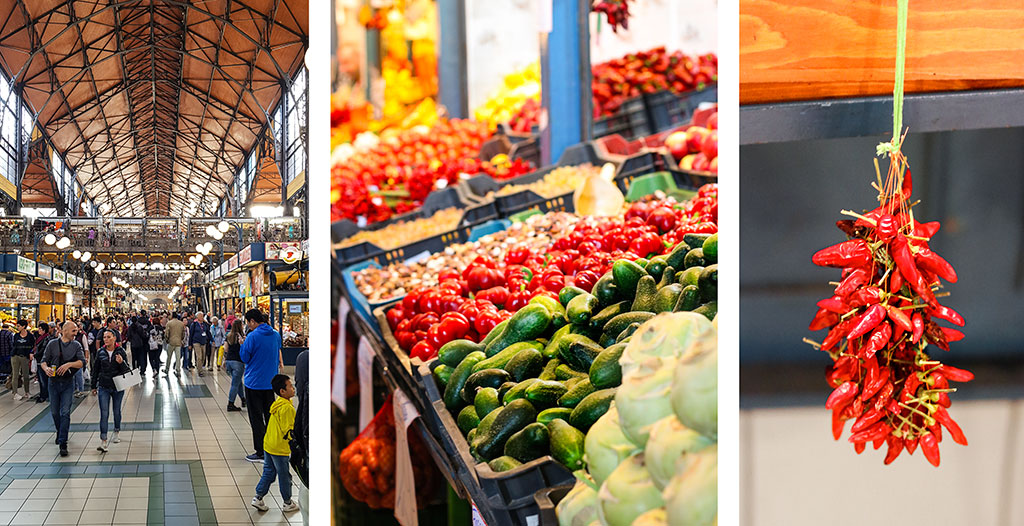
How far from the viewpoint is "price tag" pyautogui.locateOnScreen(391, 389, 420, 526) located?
1693 mm

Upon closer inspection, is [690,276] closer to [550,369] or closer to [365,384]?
[550,369]

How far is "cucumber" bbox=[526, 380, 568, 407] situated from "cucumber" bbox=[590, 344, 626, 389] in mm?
86

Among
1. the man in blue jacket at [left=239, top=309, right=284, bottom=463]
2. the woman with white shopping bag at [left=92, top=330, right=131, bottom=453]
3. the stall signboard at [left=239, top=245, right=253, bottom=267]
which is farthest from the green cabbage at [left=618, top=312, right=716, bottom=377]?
the stall signboard at [left=239, top=245, right=253, bottom=267]

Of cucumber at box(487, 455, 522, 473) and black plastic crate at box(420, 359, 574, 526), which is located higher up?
cucumber at box(487, 455, 522, 473)

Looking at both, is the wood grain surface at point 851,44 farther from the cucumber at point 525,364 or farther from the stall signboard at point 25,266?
the stall signboard at point 25,266

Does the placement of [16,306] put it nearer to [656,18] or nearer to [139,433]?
[139,433]

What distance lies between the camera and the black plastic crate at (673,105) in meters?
1.72

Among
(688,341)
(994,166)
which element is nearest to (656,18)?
(688,341)

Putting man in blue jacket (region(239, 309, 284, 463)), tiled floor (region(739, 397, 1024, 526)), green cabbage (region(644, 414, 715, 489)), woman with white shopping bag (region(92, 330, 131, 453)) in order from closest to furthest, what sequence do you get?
1. green cabbage (region(644, 414, 715, 489))
2. tiled floor (region(739, 397, 1024, 526))
3. man in blue jacket (region(239, 309, 284, 463))
4. woman with white shopping bag (region(92, 330, 131, 453))

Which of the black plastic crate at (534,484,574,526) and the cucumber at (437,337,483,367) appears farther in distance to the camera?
the cucumber at (437,337,483,367)

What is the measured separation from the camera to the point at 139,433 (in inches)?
337

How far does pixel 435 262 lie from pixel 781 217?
120 cm

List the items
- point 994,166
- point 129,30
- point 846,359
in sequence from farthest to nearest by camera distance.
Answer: point 129,30 < point 994,166 < point 846,359

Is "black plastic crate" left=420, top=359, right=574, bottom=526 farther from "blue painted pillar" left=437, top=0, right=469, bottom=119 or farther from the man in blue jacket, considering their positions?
the man in blue jacket
